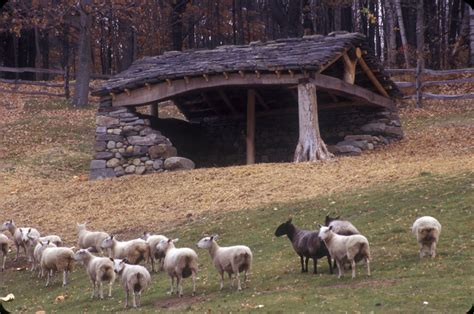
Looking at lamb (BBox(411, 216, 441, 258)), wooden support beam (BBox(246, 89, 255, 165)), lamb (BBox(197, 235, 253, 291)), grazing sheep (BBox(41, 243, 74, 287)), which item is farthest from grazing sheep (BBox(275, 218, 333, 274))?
wooden support beam (BBox(246, 89, 255, 165))

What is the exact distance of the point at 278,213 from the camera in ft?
60.3

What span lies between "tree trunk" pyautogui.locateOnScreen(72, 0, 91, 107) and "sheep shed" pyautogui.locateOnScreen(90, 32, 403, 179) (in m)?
11.9

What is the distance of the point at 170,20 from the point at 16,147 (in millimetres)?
23720

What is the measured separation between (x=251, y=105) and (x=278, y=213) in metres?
8.60

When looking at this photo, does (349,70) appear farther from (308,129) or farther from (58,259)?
(58,259)

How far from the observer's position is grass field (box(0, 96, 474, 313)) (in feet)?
37.9

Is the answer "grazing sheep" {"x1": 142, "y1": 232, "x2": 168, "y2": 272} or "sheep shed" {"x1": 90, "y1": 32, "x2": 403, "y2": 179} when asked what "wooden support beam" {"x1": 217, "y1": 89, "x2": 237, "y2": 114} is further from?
"grazing sheep" {"x1": 142, "y1": 232, "x2": 168, "y2": 272}

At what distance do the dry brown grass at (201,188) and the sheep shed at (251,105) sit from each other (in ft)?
4.16

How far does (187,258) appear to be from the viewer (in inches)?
488

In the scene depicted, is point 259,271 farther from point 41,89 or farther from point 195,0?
point 195,0

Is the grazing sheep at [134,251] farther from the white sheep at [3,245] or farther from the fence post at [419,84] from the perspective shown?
the fence post at [419,84]

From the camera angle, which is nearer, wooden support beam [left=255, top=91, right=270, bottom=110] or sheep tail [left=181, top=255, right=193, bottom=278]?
sheep tail [left=181, top=255, right=193, bottom=278]

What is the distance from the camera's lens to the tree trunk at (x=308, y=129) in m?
24.2

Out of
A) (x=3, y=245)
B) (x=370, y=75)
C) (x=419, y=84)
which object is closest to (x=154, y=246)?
(x=3, y=245)
